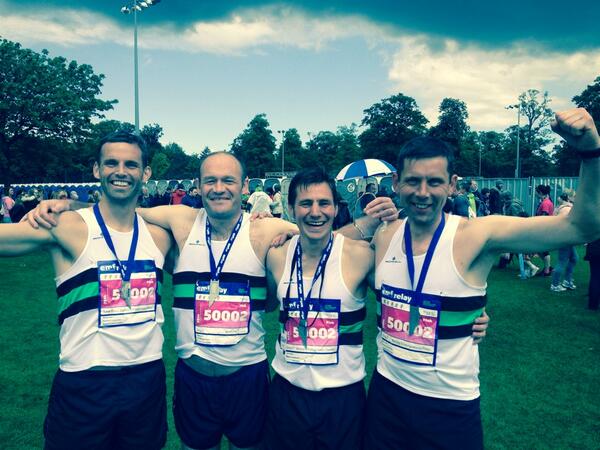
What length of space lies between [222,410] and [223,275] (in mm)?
806

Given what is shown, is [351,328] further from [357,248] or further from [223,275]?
[223,275]

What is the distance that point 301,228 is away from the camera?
2689 mm

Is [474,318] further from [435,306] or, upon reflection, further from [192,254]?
[192,254]

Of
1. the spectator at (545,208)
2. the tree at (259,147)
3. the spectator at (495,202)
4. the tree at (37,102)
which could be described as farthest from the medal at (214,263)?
the tree at (259,147)

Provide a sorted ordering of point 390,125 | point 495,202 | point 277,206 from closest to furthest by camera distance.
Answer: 1. point 495,202
2. point 277,206
3. point 390,125

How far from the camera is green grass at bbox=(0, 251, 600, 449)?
4047mm

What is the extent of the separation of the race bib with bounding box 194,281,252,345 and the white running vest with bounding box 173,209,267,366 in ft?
0.15

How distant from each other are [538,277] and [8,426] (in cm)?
1068

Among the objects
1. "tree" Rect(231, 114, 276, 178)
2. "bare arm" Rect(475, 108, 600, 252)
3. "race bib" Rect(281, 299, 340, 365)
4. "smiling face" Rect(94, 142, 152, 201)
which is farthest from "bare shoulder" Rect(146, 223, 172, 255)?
"tree" Rect(231, 114, 276, 178)

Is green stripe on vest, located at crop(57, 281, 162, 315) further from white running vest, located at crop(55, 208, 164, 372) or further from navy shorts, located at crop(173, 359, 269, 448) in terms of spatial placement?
navy shorts, located at crop(173, 359, 269, 448)

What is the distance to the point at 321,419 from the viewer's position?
247cm

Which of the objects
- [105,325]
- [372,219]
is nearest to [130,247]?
[105,325]

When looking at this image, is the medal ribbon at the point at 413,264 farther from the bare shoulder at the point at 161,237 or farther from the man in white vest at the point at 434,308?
the bare shoulder at the point at 161,237

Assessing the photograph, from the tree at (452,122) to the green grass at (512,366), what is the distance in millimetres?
61901
